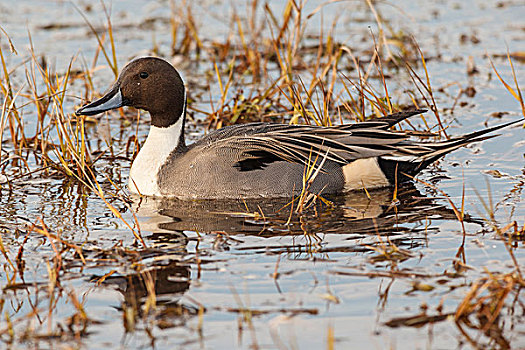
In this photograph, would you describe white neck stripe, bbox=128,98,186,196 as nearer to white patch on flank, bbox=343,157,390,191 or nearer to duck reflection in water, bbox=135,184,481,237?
duck reflection in water, bbox=135,184,481,237

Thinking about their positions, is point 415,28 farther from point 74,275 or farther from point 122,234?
point 74,275

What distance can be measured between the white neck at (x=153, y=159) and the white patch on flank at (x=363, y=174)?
1.34m

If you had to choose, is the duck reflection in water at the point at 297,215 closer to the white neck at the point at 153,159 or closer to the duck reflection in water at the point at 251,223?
the duck reflection in water at the point at 251,223

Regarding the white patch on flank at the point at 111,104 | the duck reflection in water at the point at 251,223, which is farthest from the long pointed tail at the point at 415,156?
the white patch on flank at the point at 111,104

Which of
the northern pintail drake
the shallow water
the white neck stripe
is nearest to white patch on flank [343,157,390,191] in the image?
the northern pintail drake

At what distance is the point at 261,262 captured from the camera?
4949mm

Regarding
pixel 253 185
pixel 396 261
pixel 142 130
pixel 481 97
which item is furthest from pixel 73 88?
pixel 396 261

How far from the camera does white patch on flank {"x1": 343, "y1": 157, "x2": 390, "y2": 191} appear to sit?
6.47 metres

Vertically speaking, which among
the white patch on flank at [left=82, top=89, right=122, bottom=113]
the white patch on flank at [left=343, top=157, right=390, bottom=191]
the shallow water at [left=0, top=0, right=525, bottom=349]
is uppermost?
the white patch on flank at [left=82, top=89, right=122, bottom=113]

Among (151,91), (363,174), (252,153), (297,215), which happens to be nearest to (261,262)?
(297,215)

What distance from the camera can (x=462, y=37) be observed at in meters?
10.7

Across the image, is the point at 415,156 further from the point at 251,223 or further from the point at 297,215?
the point at 251,223

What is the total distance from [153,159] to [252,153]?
2.62ft

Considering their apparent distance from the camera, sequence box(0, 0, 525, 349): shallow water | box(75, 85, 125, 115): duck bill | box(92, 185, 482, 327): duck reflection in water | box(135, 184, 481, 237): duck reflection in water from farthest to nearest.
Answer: box(75, 85, 125, 115): duck bill → box(135, 184, 481, 237): duck reflection in water → box(92, 185, 482, 327): duck reflection in water → box(0, 0, 525, 349): shallow water
